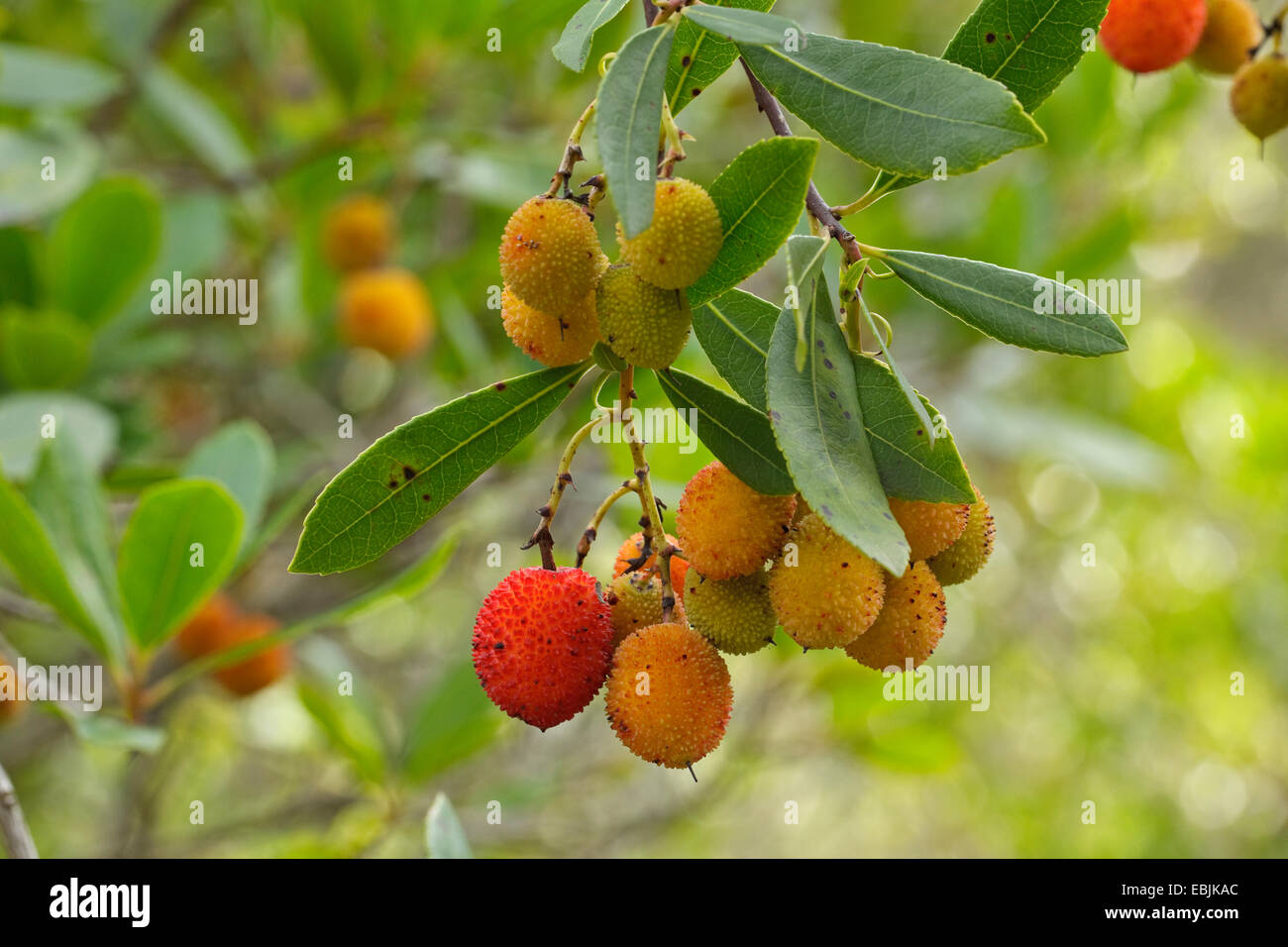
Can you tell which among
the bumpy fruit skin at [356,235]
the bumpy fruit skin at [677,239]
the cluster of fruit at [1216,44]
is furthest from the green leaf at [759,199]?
the bumpy fruit skin at [356,235]

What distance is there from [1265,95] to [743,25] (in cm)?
72

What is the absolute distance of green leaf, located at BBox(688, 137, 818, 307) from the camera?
2.22 ft

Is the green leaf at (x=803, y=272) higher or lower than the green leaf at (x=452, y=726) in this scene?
higher

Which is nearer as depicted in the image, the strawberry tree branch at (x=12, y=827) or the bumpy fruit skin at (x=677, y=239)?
the bumpy fruit skin at (x=677, y=239)

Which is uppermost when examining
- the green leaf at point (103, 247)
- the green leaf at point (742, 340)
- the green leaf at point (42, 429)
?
the green leaf at point (103, 247)

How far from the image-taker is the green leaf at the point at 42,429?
1484mm

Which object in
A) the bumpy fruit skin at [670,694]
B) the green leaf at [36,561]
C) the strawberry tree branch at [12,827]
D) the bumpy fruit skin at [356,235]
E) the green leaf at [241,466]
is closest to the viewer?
the bumpy fruit skin at [670,694]

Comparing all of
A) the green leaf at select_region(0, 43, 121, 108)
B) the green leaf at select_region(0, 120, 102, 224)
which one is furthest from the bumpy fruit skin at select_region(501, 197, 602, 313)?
the green leaf at select_region(0, 43, 121, 108)

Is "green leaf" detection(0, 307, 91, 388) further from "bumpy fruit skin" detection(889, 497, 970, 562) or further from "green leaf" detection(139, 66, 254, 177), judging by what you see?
"bumpy fruit skin" detection(889, 497, 970, 562)

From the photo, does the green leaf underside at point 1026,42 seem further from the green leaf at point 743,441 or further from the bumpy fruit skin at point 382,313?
the bumpy fruit skin at point 382,313

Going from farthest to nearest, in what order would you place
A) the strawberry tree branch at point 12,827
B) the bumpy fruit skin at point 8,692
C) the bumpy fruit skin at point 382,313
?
1. the bumpy fruit skin at point 382,313
2. the bumpy fruit skin at point 8,692
3. the strawberry tree branch at point 12,827

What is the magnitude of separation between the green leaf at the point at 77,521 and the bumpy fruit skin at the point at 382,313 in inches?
31.8

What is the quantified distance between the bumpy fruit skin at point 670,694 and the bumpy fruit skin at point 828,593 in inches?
3.5
